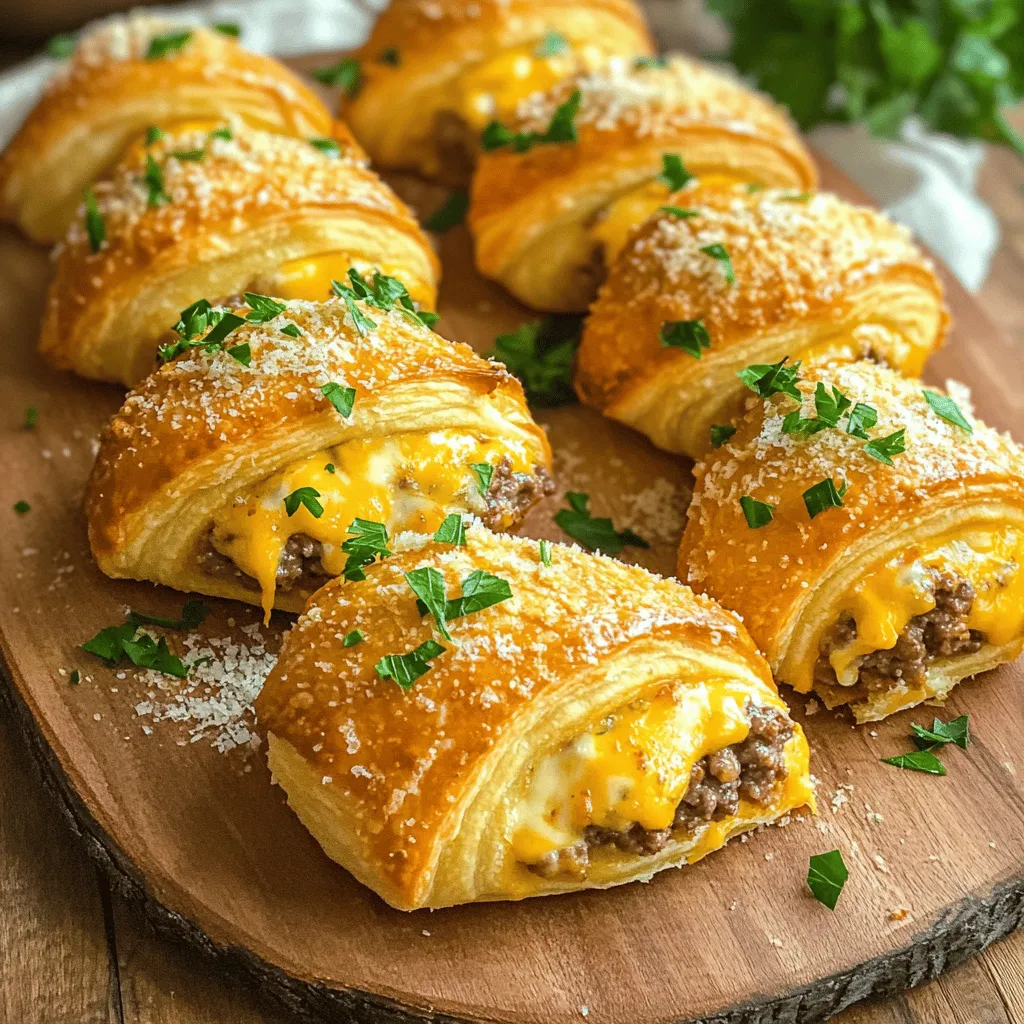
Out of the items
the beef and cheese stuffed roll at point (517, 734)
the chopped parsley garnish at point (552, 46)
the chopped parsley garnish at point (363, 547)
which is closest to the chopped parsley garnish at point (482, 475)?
the chopped parsley garnish at point (363, 547)

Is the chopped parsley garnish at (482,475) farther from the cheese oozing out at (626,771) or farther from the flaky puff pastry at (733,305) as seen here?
the cheese oozing out at (626,771)

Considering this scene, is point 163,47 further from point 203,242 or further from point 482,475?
point 482,475

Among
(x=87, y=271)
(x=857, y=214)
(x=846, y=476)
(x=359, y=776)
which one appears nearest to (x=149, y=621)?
(x=359, y=776)

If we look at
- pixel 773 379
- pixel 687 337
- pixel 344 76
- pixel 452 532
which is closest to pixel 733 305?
pixel 687 337

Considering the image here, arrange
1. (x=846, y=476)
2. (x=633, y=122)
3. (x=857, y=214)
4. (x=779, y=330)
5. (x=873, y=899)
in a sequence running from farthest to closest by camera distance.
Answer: (x=633, y=122) → (x=857, y=214) → (x=779, y=330) → (x=846, y=476) → (x=873, y=899)

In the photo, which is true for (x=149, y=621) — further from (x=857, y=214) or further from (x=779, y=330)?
(x=857, y=214)

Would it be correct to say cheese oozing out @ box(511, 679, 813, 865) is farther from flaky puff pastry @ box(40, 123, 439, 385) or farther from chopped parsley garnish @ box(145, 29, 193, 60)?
chopped parsley garnish @ box(145, 29, 193, 60)
